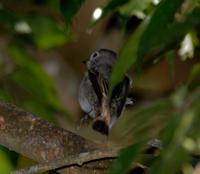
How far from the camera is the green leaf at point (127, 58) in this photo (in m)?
1.73

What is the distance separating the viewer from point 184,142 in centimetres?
135

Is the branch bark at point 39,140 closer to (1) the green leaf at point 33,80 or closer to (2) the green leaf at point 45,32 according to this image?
(1) the green leaf at point 33,80

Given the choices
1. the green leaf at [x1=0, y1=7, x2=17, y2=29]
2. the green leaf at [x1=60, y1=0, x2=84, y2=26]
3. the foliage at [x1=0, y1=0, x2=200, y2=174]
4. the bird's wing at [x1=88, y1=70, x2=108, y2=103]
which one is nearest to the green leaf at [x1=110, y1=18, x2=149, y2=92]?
the foliage at [x1=0, y1=0, x2=200, y2=174]

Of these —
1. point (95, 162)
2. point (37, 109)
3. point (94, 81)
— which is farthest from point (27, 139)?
point (94, 81)

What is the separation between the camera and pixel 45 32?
14.6 feet

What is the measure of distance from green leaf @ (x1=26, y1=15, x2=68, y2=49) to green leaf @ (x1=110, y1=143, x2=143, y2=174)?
2.89m

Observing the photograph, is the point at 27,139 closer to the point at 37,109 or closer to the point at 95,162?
the point at 95,162

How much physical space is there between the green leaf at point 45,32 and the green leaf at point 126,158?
289 centimetres

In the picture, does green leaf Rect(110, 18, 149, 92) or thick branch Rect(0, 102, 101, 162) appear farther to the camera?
thick branch Rect(0, 102, 101, 162)

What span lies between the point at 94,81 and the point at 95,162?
1.02 m

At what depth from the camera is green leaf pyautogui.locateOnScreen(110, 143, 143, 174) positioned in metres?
1.42

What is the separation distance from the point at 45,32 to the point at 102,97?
1.10 metres

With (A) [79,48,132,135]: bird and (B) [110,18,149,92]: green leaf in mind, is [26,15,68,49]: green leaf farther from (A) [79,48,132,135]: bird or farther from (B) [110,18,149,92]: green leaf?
(B) [110,18,149,92]: green leaf

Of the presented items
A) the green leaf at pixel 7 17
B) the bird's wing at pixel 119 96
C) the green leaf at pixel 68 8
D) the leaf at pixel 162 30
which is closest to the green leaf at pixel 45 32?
the green leaf at pixel 7 17
